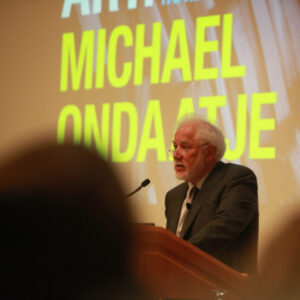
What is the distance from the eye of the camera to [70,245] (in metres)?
0.59

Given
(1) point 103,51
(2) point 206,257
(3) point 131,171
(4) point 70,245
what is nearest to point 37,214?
(4) point 70,245

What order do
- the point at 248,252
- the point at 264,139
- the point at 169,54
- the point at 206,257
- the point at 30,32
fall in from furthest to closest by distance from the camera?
1. the point at 30,32
2. the point at 169,54
3. the point at 264,139
4. the point at 248,252
5. the point at 206,257

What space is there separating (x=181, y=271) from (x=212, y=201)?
1.22 meters

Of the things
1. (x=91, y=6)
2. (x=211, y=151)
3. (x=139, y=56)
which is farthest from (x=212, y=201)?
(x=91, y=6)

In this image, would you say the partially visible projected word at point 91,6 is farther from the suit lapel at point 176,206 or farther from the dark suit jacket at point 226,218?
the dark suit jacket at point 226,218

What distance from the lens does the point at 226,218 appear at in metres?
3.34

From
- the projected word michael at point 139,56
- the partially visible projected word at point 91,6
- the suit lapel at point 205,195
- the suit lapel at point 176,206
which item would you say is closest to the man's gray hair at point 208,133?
the suit lapel at point 205,195

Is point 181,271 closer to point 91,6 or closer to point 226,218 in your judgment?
point 226,218

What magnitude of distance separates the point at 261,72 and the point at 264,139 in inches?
21.6

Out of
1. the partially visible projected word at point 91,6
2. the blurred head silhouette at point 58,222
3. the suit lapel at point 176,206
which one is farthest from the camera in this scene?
the partially visible projected word at point 91,6

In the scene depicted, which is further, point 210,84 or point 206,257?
point 210,84

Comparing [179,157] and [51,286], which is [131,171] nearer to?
[179,157]

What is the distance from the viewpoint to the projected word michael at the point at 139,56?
16.9 feet

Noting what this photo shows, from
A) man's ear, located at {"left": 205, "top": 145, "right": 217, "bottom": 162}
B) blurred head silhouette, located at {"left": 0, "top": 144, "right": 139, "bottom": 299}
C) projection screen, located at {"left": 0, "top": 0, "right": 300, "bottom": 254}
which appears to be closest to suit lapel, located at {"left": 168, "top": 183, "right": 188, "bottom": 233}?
man's ear, located at {"left": 205, "top": 145, "right": 217, "bottom": 162}
